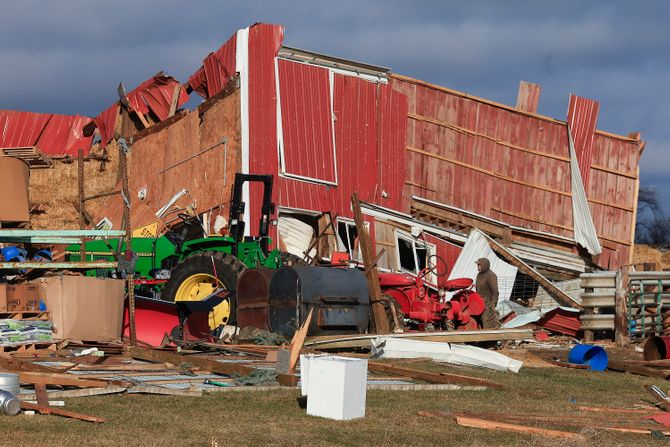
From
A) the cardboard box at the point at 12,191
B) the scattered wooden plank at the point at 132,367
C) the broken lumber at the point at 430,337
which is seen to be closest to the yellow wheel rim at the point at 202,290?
the broken lumber at the point at 430,337

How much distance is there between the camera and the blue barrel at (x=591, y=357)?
16.0m

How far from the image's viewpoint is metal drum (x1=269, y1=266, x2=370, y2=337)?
16062 mm

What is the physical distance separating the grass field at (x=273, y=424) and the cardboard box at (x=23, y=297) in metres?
5.38

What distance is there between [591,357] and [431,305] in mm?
3132

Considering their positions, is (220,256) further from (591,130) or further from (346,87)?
(591,130)

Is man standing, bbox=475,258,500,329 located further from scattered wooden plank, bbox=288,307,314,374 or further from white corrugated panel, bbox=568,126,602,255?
scattered wooden plank, bbox=288,307,314,374

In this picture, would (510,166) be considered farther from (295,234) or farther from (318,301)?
(318,301)

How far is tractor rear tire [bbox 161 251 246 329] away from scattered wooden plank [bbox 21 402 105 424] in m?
8.72

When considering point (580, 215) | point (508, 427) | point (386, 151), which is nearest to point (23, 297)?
point (508, 427)

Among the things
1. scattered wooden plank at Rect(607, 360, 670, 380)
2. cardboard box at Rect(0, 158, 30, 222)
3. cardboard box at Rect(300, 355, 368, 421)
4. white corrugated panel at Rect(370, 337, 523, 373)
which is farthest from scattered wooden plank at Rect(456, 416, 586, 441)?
cardboard box at Rect(0, 158, 30, 222)

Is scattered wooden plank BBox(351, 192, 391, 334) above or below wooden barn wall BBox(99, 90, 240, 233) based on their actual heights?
below

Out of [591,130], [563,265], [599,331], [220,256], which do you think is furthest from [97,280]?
[591,130]

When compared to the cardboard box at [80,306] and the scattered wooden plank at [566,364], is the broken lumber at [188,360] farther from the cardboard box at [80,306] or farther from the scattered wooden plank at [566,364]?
the scattered wooden plank at [566,364]

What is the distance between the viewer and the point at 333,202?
78.1 ft
